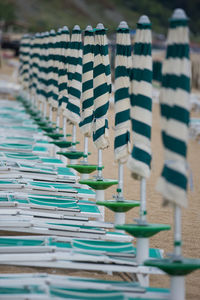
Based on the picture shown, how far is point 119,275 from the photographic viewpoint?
21.2 ft

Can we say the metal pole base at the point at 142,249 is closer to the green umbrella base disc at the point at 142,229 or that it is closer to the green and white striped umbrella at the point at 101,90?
the green umbrella base disc at the point at 142,229

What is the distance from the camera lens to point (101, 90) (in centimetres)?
815

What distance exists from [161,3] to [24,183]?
391 ft

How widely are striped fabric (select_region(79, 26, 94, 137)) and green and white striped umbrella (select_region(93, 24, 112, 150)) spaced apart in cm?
68

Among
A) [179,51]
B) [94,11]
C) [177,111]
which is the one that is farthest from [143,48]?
[94,11]

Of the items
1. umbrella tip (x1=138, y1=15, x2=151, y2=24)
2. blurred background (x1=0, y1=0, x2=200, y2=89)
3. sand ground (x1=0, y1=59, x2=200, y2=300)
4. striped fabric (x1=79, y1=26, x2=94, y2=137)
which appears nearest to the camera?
umbrella tip (x1=138, y1=15, x2=151, y2=24)

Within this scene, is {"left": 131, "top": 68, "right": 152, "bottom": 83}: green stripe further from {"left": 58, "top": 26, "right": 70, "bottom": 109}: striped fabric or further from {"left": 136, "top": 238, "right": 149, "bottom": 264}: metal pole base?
{"left": 58, "top": 26, "right": 70, "bottom": 109}: striped fabric

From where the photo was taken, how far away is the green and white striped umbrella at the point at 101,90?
8109 mm

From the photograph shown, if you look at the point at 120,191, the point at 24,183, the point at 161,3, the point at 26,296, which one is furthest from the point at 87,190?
the point at 161,3

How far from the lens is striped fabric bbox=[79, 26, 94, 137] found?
352 inches

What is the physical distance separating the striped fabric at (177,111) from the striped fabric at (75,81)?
4.72m

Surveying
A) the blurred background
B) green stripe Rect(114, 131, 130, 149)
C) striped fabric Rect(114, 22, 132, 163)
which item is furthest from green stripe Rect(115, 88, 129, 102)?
the blurred background

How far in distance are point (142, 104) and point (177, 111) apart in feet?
3.38

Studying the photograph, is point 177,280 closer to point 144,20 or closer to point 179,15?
point 179,15
